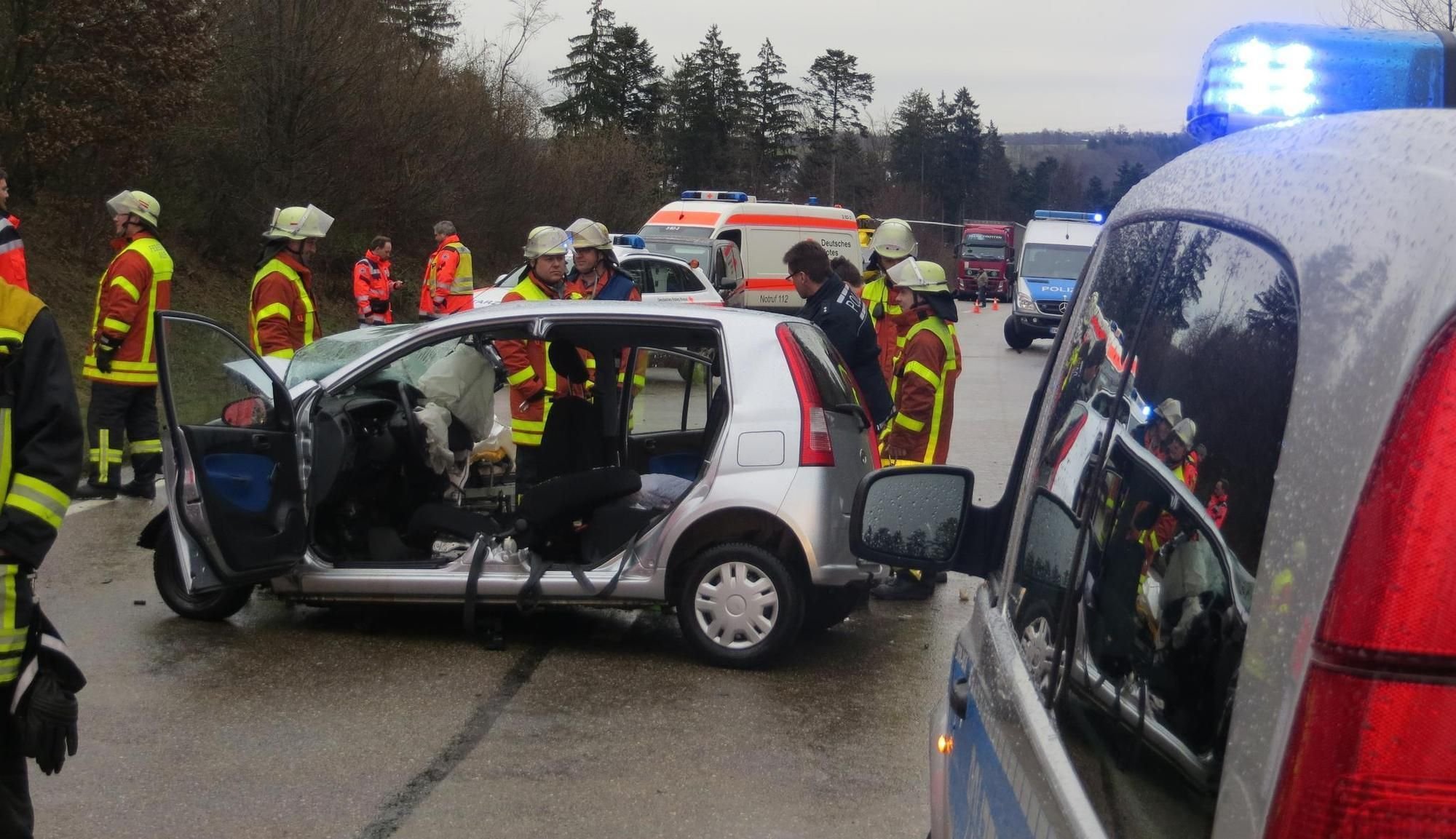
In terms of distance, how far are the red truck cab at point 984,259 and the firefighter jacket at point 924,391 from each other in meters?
42.8

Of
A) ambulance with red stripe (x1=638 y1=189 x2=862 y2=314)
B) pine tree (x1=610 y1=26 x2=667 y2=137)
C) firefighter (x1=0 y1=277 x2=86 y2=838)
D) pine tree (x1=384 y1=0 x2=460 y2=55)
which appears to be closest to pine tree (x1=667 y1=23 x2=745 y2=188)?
pine tree (x1=610 y1=26 x2=667 y2=137)

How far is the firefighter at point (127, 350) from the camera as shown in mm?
9516

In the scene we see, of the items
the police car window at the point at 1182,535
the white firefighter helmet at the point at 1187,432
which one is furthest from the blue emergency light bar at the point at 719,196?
the white firefighter helmet at the point at 1187,432

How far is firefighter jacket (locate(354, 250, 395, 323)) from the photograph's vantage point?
19094mm

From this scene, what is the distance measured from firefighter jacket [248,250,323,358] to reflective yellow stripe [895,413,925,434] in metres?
3.79

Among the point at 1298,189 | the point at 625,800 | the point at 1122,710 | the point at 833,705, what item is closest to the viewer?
the point at 1298,189

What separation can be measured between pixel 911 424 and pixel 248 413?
358cm

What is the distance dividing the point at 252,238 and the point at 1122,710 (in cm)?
2594

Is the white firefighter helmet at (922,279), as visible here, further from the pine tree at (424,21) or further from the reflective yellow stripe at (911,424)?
the pine tree at (424,21)

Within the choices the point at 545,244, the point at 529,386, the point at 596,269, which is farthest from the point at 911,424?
the point at 596,269

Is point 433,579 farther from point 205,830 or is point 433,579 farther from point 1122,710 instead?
point 1122,710

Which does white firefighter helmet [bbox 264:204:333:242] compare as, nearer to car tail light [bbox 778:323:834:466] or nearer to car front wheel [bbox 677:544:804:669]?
car tail light [bbox 778:323:834:466]

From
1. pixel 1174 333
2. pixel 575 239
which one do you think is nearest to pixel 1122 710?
pixel 1174 333

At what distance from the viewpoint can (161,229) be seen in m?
24.1
